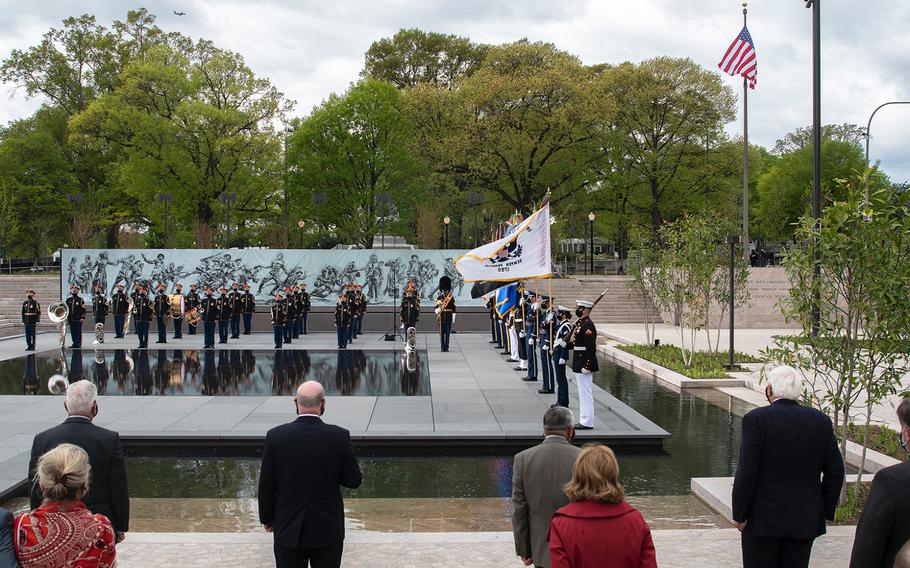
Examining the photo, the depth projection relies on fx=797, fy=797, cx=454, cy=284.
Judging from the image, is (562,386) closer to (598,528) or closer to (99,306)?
(598,528)

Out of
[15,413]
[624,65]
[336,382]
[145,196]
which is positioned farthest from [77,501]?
[624,65]

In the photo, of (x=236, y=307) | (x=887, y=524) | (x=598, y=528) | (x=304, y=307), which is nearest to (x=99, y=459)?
(x=598, y=528)

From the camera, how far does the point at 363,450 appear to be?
11.9 m

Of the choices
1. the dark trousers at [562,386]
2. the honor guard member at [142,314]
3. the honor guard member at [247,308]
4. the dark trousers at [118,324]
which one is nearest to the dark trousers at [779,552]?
the dark trousers at [562,386]

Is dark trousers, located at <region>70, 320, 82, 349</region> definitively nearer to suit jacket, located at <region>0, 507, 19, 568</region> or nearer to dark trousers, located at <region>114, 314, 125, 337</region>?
dark trousers, located at <region>114, 314, 125, 337</region>

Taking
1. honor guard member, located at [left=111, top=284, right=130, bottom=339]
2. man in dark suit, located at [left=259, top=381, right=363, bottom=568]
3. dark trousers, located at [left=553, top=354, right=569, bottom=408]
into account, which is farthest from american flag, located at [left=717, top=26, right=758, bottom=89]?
honor guard member, located at [left=111, top=284, right=130, bottom=339]

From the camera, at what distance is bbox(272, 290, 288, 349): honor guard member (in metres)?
25.4

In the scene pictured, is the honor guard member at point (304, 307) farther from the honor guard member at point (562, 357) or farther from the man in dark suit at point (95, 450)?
the man in dark suit at point (95, 450)

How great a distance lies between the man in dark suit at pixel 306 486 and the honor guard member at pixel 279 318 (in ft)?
67.3

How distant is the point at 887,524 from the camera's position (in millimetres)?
3758

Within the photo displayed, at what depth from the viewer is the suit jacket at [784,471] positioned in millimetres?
5223

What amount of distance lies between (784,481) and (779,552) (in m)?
0.49

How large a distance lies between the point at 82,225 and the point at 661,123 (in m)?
36.7

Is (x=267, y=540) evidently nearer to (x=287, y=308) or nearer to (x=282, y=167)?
(x=287, y=308)
